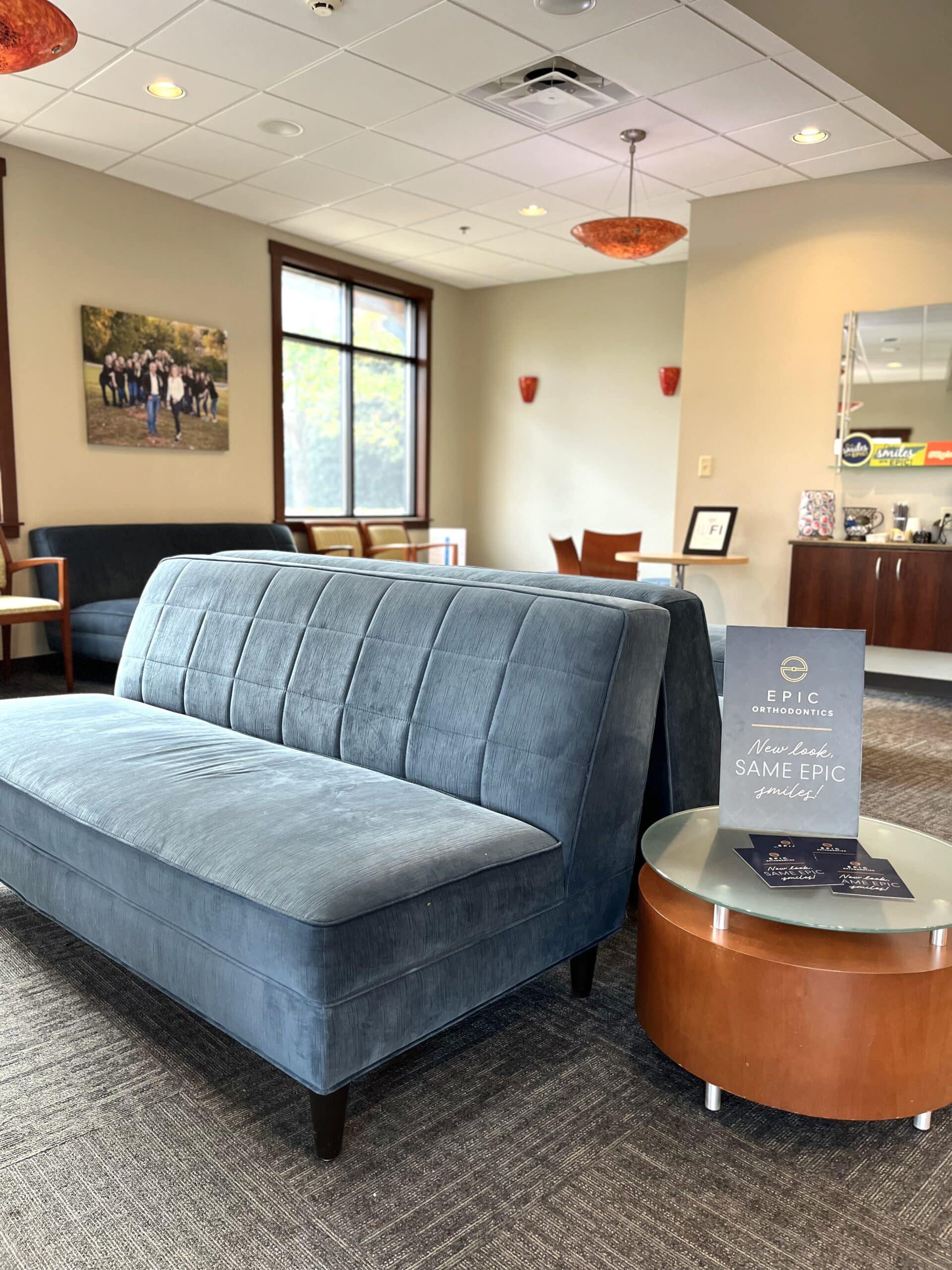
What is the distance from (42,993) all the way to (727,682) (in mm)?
1528

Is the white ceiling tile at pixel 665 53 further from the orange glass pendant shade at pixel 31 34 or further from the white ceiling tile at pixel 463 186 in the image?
the orange glass pendant shade at pixel 31 34

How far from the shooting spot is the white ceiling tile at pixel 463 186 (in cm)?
516

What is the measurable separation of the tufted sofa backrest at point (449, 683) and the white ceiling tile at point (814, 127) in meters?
3.45

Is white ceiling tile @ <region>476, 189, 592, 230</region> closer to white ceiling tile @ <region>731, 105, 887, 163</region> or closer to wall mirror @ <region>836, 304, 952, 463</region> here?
white ceiling tile @ <region>731, 105, 887, 163</region>

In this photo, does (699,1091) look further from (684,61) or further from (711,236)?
(711,236)

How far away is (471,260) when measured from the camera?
7125mm

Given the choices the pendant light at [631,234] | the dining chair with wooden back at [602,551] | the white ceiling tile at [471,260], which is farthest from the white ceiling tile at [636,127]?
the white ceiling tile at [471,260]

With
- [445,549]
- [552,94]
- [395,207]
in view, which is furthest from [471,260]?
[552,94]

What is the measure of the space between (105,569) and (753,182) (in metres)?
4.35

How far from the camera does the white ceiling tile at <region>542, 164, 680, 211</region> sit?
513 centimetres

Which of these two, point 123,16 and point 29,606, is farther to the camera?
point 29,606

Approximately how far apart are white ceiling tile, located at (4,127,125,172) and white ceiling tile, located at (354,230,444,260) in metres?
1.95

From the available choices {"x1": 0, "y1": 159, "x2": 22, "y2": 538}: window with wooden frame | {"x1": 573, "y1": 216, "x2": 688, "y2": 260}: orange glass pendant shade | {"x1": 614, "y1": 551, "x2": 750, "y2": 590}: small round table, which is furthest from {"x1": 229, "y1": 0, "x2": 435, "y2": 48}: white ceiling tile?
{"x1": 614, "y1": 551, "x2": 750, "y2": 590}: small round table

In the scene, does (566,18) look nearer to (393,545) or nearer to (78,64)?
(78,64)
